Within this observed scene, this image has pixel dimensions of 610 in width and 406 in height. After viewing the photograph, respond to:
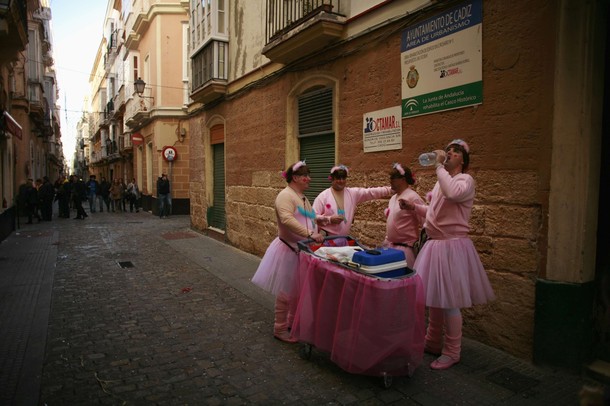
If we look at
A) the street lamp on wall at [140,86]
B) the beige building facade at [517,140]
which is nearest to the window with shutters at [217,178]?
the beige building facade at [517,140]

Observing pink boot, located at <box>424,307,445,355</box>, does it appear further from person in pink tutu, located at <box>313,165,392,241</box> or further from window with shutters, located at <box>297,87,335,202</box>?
window with shutters, located at <box>297,87,335,202</box>

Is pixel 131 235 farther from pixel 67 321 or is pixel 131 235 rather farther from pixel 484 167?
pixel 484 167

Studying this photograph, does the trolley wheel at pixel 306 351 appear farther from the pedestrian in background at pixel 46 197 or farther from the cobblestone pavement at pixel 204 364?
the pedestrian in background at pixel 46 197

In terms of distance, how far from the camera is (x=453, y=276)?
11.9ft

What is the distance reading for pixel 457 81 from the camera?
461 cm

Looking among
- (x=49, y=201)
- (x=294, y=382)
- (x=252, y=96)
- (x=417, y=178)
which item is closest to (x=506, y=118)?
(x=417, y=178)

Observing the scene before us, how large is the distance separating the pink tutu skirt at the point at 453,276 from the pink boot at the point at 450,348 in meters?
0.25

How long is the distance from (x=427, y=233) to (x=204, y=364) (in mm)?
2366

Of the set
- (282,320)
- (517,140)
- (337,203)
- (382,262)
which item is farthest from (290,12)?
(382,262)

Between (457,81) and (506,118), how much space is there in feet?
2.50

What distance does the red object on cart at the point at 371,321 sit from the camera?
126 inches

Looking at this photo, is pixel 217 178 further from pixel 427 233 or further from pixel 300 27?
pixel 427 233

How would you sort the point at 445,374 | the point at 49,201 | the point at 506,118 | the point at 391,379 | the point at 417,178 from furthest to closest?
the point at 49,201, the point at 417,178, the point at 506,118, the point at 445,374, the point at 391,379

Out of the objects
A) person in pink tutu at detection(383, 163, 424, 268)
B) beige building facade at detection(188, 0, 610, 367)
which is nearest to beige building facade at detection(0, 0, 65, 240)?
beige building facade at detection(188, 0, 610, 367)
